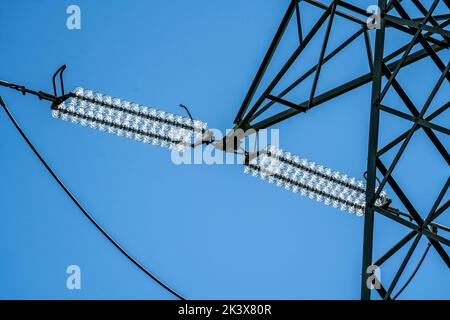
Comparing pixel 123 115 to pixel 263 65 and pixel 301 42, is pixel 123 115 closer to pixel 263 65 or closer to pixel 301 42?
pixel 263 65

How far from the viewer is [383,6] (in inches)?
351

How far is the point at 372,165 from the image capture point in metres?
8.37

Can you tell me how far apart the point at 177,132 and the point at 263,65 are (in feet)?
5.20

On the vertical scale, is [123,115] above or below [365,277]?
above

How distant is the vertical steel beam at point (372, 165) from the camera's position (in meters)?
7.98

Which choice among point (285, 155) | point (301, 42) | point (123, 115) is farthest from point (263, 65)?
point (123, 115)

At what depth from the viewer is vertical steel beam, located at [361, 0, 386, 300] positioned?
26.2 ft
